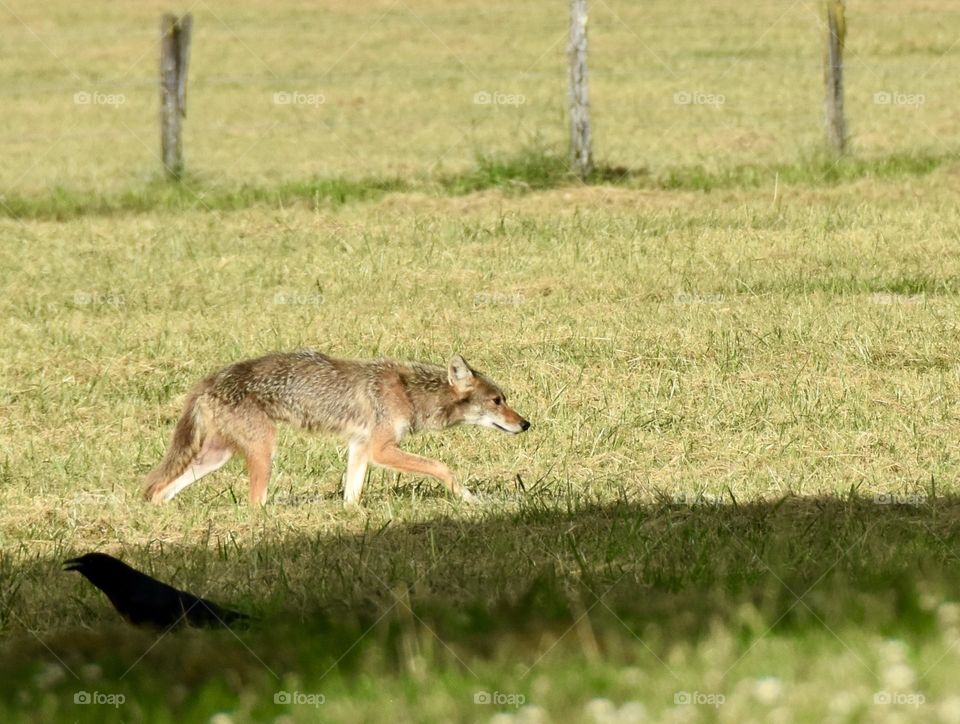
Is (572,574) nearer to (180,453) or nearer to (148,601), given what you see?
(148,601)

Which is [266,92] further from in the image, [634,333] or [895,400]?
[895,400]

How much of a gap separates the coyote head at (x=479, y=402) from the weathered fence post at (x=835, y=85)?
1194 cm

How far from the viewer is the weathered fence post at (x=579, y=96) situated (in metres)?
20.0

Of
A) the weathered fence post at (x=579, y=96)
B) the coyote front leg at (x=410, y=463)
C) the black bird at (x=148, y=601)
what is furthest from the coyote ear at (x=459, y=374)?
the weathered fence post at (x=579, y=96)

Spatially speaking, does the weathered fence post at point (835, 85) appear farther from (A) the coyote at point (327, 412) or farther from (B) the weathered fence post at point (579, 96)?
(A) the coyote at point (327, 412)

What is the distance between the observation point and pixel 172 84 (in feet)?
70.9

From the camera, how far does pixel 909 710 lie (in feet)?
16.9

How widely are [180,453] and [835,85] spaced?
13.8 metres

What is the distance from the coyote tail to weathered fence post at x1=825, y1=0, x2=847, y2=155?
13.2 metres

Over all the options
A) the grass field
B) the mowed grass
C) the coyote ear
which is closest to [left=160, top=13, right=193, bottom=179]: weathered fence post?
the grass field

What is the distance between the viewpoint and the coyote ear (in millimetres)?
10248

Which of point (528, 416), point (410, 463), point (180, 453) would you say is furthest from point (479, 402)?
point (180, 453)

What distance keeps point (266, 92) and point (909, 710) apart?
1201 inches

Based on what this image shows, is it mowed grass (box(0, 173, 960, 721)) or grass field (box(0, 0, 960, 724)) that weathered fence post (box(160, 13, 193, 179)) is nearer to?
grass field (box(0, 0, 960, 724))
